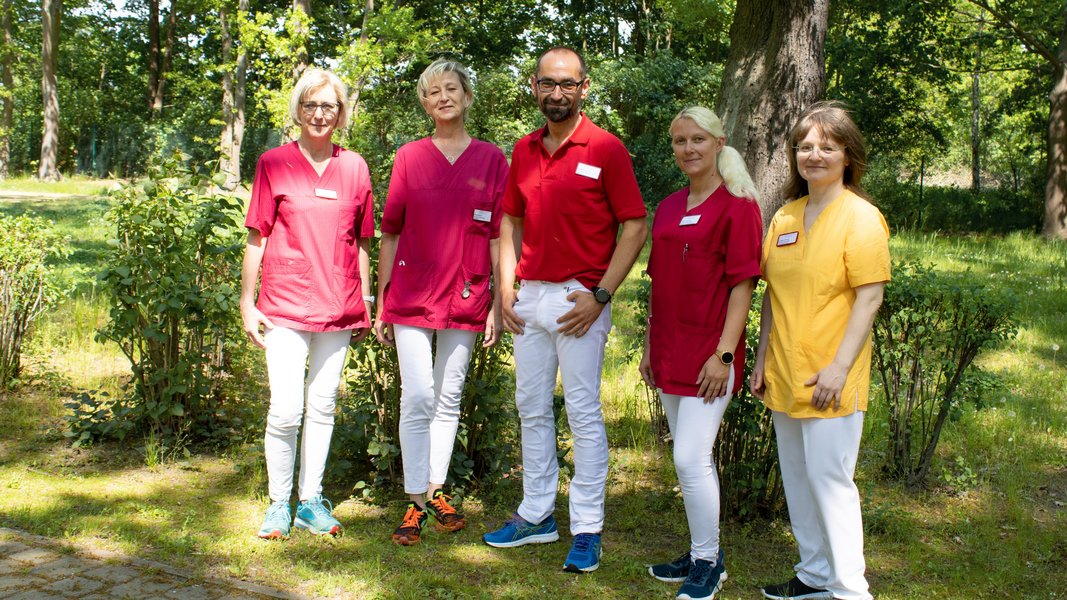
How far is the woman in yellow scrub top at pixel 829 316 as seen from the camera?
322 cm

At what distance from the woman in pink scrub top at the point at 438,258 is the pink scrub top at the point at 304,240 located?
0.20 meters

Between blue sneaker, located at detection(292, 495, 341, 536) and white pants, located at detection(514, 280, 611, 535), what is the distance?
1.03 m

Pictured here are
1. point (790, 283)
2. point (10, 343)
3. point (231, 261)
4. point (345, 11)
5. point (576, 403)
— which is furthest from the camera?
point (345, 11)

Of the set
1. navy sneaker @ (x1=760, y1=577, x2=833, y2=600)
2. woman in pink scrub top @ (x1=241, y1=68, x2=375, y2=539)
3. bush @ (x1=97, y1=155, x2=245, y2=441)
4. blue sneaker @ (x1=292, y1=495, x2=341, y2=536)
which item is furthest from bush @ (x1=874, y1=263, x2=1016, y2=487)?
bush @ (x1=97, y1=155, x2=245, y2=441)

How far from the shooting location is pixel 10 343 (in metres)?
6.48

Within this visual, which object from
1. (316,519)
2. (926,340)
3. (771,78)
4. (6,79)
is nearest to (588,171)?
(316,519)

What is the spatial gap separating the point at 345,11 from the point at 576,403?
29.8 m

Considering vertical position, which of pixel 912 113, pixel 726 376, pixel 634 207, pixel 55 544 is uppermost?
pixel 912 113

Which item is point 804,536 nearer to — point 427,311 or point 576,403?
point 576,403

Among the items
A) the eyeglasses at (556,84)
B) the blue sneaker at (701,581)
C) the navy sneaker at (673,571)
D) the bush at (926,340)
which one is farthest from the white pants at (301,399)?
the bush at (926,340)

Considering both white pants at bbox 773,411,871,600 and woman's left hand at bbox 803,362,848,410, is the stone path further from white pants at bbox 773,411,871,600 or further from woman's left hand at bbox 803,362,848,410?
woman's left hand at bbox 803,362,848,410

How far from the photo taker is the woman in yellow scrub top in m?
3.22

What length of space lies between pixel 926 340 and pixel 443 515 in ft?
9.16

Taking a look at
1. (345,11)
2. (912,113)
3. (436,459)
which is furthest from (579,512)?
(345,11)
